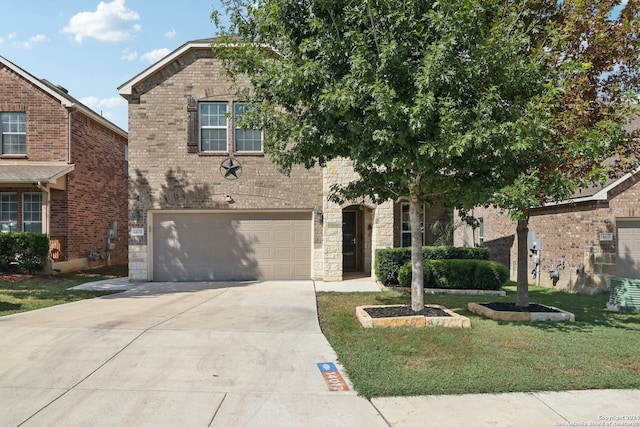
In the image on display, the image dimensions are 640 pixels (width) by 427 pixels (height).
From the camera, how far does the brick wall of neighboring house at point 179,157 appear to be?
13648 mm

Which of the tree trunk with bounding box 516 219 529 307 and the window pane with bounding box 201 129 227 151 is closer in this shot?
the tree trunk with bounding box 516 219 529 307

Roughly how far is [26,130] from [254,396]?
51.1 ft

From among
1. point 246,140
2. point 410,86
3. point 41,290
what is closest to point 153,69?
point 246,140

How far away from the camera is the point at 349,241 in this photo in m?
16.0

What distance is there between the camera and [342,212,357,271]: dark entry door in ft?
52.2

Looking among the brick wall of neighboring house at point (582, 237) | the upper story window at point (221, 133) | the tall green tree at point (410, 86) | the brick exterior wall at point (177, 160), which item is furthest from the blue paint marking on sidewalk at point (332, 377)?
the brick wall of neighboring house at point (582, 237)

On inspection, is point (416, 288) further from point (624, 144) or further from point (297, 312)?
point (624, 144)

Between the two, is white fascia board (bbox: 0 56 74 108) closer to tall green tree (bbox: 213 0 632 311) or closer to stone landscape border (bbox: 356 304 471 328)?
tall green tree (bbox: 213 0 632 311)

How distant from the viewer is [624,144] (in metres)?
7.95

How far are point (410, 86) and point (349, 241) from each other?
383 inches

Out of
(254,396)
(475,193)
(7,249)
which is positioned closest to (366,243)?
(475,193)

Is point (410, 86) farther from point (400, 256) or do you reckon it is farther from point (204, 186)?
point (204, 186)

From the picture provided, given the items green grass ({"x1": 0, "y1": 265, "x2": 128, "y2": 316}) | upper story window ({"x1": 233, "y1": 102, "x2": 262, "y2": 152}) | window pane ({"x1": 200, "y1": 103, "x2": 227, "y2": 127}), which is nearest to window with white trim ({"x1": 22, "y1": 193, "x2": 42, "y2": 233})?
green grass ({"x1": 0, "y1": 265, "x2": 128, "y2": 316})

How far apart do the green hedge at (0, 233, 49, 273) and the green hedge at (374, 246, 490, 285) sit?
1104 cm
